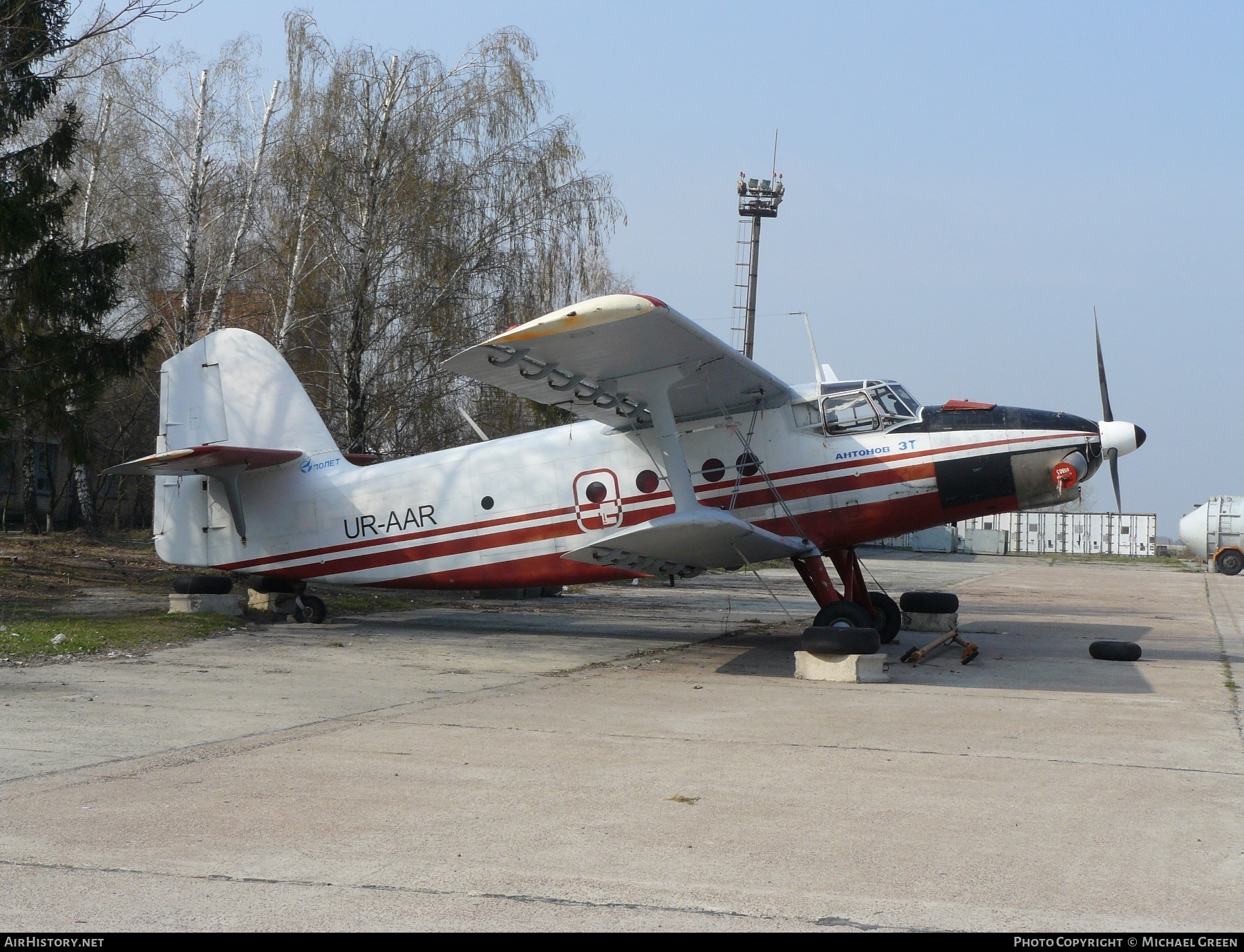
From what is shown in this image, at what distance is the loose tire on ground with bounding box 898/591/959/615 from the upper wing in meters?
4.74

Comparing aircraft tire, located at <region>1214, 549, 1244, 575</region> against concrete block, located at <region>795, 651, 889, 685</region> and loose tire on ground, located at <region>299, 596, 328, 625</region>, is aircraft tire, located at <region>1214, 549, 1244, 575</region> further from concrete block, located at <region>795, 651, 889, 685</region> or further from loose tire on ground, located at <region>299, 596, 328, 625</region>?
loose tire on ground, located at <region>299, 596, 328, 625</region>

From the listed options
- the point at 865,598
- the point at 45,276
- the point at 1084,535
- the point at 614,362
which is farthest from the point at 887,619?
the point at 1084,535

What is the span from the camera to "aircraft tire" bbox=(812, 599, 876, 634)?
11.7 m

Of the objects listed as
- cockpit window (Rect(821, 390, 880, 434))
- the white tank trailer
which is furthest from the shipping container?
cockpit window (Rect(821, 390, 880, 434))

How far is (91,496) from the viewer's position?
31062mm

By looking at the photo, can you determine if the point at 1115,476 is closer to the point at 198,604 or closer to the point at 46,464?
the point at 198,604

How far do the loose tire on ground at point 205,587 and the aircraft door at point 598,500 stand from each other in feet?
17.9

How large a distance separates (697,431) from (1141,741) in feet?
21.6

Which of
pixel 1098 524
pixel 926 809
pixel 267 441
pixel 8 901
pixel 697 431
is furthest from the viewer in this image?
pixel 1098 524

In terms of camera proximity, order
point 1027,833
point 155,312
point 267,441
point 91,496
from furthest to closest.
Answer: point 91,496 < point 155,312 < point 267,441 < point 1027,833

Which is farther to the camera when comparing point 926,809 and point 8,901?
point 926,809

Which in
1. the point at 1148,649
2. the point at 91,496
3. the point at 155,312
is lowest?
the point at 1148,649
